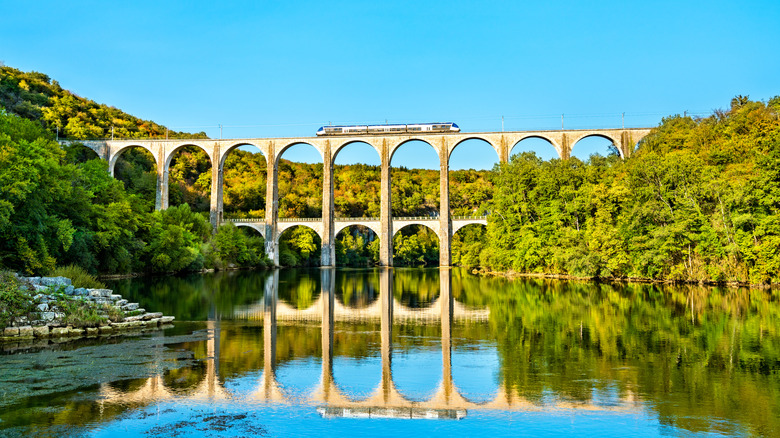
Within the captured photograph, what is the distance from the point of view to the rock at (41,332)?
12508 mm

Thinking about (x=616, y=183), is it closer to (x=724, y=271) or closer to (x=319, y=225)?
(x=724, y=271)

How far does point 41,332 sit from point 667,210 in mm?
26417

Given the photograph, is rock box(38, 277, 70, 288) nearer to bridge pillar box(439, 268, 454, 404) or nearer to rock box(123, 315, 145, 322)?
rock box(123, 315, 145, 322)

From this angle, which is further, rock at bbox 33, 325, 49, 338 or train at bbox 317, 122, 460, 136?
train at bbox 317, 122, 460, 136

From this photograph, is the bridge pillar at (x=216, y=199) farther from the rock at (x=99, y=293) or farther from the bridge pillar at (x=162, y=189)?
the rock at (x=99, y=293)

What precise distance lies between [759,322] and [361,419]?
38.7 feet

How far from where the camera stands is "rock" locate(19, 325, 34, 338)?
1243 cm

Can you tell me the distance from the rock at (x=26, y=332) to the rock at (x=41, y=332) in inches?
3.0

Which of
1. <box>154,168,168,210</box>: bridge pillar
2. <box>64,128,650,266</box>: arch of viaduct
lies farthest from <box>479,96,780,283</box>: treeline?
<box>154,168,168,210</box>: bridge pillar

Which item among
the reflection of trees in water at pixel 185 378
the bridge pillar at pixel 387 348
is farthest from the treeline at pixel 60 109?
the reflection of trees in water at pixel 185 378

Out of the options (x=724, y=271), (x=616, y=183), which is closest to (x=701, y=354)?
(x=724, y=271)

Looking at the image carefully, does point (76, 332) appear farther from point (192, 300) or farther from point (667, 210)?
point (667, 210)

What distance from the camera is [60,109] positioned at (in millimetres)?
63469

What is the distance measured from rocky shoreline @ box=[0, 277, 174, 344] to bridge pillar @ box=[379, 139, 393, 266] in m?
41.2
